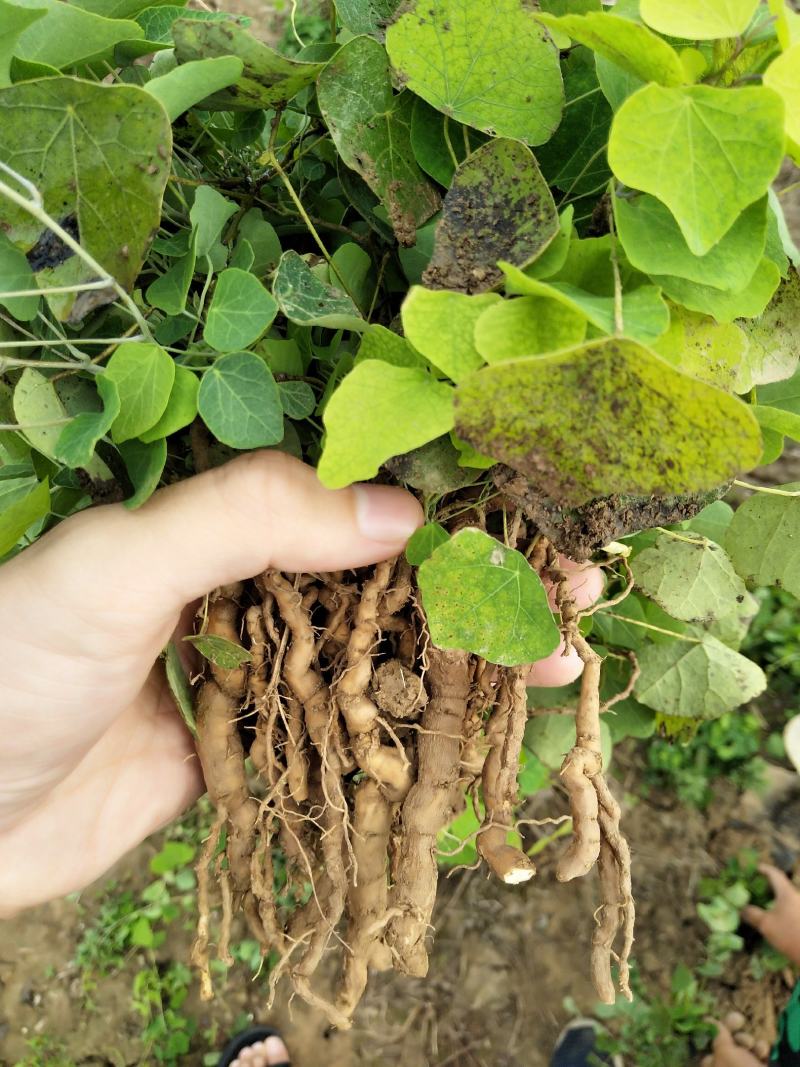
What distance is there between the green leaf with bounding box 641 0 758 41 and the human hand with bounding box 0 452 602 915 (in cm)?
39

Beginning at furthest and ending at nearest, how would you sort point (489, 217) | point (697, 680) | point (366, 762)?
1. point (697, 680)
2. point (366, 762)
3. point (489, 217)

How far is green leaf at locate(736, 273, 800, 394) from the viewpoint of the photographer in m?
0.64

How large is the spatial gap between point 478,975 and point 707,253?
202 centimetres

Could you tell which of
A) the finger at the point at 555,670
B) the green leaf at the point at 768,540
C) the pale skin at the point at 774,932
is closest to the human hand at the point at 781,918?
the pale skin at the point at 774,932

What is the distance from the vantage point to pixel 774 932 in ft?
6.35

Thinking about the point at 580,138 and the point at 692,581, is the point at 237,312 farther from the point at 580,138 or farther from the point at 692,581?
the point at 692,581

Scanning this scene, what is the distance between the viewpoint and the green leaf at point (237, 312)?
0.58 metres

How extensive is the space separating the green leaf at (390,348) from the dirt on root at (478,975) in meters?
1.80

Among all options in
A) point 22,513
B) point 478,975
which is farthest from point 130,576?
point 478,975

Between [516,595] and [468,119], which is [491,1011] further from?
[468,119]

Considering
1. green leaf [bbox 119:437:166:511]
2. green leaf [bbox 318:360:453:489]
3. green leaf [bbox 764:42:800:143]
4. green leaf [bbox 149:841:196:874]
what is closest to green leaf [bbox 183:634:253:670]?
green leaf [bbox 119:437:166:511]

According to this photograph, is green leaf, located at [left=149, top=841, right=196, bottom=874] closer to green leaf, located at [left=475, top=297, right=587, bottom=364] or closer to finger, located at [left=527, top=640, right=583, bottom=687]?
finger, located at [left=527, top=640, right=583, bottom=687]

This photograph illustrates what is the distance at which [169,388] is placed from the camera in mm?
591

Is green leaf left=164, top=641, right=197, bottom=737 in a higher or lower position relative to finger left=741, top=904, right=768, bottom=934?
higher
